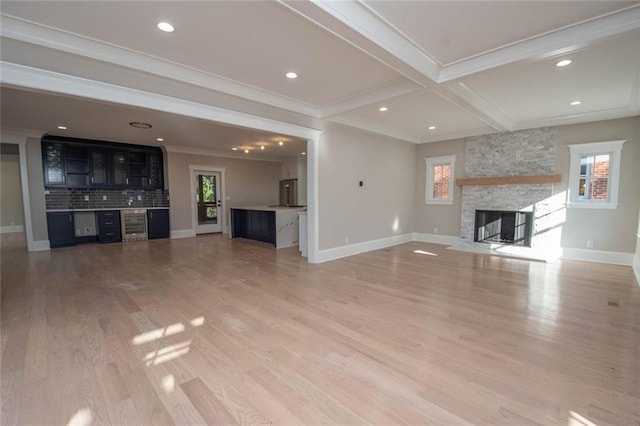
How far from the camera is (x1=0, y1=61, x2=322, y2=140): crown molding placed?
8.05ft

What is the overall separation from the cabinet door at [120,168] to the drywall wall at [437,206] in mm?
8072

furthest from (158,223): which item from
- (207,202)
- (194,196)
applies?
(207,202)

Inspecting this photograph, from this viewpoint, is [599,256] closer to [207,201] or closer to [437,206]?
[437,206]

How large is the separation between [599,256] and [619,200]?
109 centimetres

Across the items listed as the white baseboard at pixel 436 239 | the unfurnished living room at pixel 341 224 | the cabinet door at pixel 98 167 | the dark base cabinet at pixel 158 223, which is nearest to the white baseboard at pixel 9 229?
the unfurnished living room at pixel 341 224

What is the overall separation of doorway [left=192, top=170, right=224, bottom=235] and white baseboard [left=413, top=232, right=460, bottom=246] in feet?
20.7

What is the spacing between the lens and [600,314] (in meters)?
2.98

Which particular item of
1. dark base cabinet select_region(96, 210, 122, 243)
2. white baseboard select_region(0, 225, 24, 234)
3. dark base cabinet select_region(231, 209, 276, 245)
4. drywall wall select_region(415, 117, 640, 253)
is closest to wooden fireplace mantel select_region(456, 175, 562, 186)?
drywall wall select_region(415, 117, 640, 253)

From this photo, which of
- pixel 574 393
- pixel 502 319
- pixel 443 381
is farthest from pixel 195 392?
pixel 502 319

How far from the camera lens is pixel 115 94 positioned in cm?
291

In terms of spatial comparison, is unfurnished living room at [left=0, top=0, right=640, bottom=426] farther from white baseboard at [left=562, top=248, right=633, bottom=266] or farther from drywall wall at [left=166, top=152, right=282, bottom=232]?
drywall wall at [left=166, top=152, right=282, bottom=232]

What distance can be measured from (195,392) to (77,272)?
424 cm

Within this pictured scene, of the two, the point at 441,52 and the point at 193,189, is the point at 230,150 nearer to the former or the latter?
the point at 193,189

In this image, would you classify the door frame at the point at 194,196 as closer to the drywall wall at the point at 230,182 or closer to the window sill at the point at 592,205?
the drywall wall at the point at 230,182
